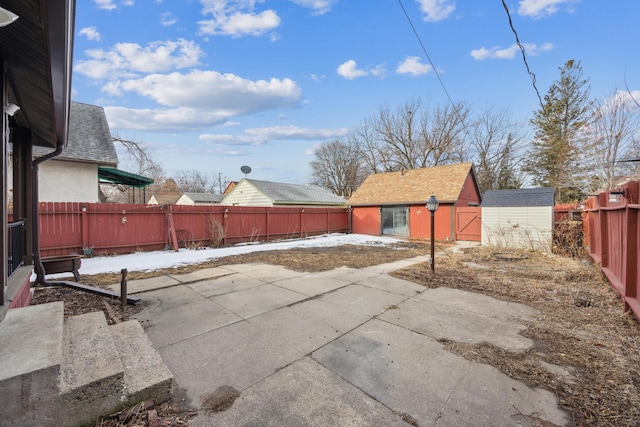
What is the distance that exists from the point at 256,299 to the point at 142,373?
2.37 m

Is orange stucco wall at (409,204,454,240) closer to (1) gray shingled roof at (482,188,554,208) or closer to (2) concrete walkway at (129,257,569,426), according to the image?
(1) gray shingled roof at (482,188,554,208)

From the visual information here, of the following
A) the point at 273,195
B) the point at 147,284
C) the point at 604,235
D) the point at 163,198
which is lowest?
the point at 147,284

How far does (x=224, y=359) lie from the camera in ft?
8.65

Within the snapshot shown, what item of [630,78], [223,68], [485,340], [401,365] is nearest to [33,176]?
[401,365]

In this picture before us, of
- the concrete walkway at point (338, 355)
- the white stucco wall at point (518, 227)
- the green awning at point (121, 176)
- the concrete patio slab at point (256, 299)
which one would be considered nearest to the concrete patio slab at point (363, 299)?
the concrete walkway at point (338, 355)

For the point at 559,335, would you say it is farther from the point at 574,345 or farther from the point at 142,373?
the point at 142,373

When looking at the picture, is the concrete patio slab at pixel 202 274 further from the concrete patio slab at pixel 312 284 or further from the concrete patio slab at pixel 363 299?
the concrete patio slab at pixel 363 299

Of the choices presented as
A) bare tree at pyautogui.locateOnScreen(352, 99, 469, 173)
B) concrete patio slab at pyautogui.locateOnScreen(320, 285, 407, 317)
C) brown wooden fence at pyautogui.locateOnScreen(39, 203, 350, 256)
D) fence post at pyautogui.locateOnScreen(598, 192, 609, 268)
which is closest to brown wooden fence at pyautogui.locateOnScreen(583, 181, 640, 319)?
fence post at pyautogui.locateOnScreen(598, 192, 609, 268)

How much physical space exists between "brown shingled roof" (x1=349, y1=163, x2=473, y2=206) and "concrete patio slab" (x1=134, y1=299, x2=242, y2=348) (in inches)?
513

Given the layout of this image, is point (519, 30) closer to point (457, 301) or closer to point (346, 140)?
point (457, 301)

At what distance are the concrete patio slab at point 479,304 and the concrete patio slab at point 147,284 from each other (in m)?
4.58

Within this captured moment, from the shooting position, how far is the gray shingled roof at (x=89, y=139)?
9602 mm

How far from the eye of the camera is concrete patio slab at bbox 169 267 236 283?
574 cm

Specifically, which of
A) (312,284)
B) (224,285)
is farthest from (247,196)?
(312,284)
